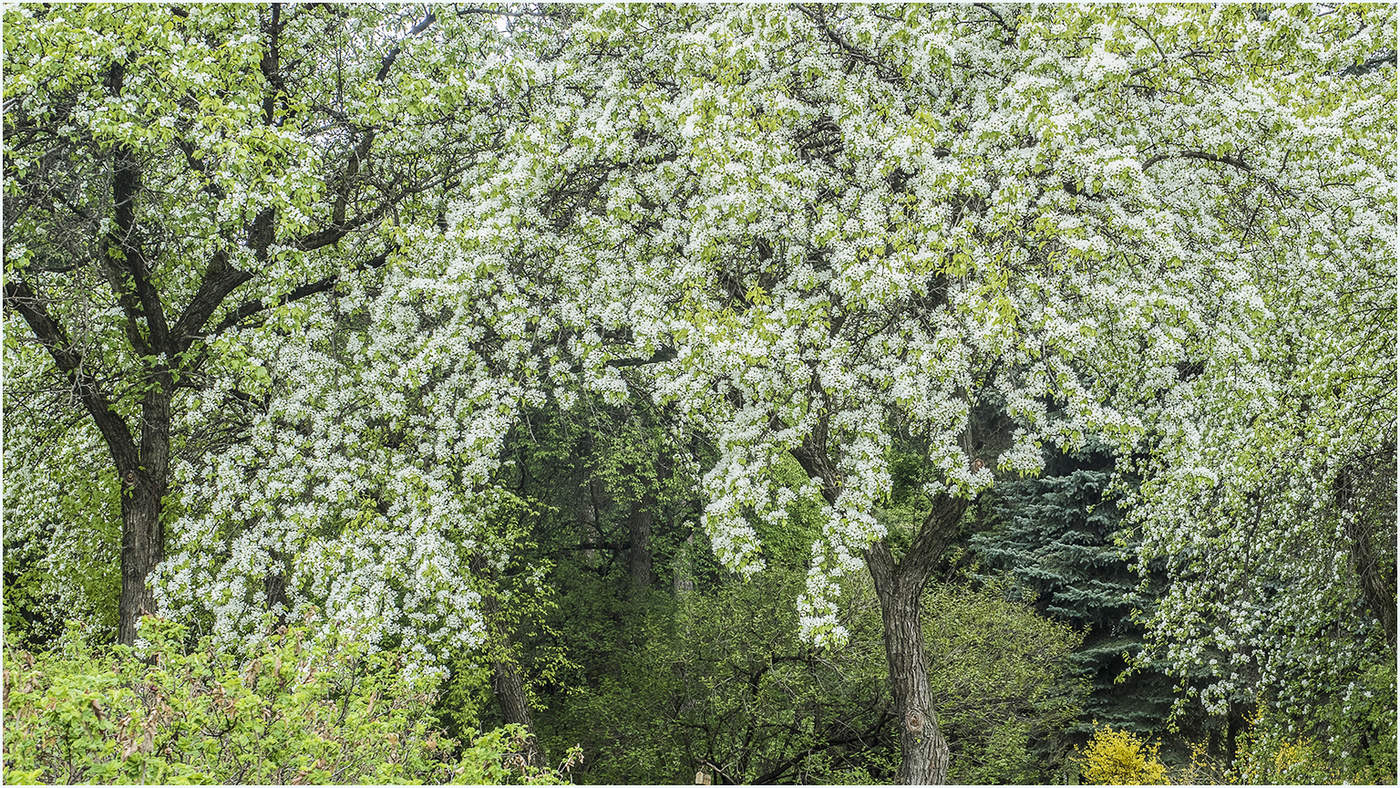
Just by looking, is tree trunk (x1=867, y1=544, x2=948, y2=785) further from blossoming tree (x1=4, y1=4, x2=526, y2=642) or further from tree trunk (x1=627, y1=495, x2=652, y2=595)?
tree trunk (x1=627, y1=495, x2=652, y2=595)

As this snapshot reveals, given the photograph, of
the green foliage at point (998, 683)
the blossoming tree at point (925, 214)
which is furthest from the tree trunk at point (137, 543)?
the green foliage at point (998, 683)

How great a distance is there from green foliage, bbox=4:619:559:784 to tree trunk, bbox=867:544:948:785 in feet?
13.3

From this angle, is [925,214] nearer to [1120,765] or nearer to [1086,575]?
[1120,765]

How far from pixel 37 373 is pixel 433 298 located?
5.43 m

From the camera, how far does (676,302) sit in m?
7.60

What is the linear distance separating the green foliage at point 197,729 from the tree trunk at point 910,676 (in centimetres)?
406

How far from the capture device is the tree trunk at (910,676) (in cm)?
820

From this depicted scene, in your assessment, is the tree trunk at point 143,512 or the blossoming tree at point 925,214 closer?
the blossoming tree at point 925,214

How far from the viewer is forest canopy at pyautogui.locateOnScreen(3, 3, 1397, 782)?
6191 mm

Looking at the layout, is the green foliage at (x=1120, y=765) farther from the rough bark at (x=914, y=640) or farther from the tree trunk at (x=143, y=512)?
the tree trunk at (x=143, y=512)

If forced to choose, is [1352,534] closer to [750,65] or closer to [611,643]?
[750,65]

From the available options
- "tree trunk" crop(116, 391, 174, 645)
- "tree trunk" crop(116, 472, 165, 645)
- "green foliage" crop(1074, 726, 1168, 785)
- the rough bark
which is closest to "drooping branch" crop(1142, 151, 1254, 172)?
the rough bark

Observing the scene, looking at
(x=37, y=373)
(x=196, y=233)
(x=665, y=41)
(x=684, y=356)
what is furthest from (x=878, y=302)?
(x=37, y=373)

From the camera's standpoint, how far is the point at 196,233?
8234mm
